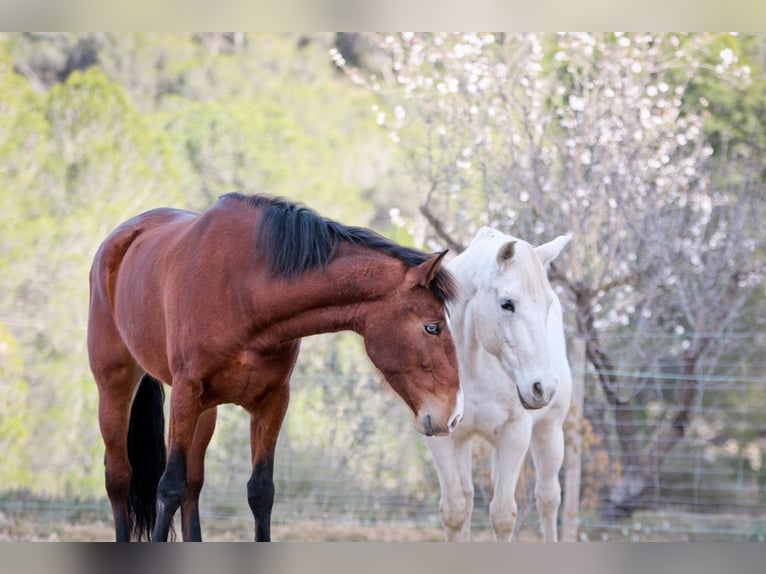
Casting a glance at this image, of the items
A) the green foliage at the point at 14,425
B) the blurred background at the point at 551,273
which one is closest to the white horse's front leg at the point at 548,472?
the blurred background at the point at 551,273

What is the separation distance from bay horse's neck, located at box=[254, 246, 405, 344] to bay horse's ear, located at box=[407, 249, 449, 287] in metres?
0.05

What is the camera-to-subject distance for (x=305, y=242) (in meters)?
3.56

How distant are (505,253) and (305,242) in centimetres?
86

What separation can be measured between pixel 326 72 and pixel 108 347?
10704mm

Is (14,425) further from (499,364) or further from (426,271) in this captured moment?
(426,271)

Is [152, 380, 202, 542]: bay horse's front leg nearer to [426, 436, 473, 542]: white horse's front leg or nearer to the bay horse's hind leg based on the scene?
the bay horse's hind leg

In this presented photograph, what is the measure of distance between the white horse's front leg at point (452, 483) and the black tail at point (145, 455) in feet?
4.13

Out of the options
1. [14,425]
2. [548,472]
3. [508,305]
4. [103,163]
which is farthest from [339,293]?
[103,163]

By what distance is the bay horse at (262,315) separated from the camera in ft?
11.0

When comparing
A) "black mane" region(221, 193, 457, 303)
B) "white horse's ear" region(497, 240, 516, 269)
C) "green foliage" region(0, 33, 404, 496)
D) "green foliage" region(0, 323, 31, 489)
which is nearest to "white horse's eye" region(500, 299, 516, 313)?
"white horse's ear" region(497, 240, 516, 269)

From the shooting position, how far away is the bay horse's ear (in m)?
3.32

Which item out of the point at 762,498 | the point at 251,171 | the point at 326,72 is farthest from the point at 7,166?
the point at 762,498

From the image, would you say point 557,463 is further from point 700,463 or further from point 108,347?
point 700,463

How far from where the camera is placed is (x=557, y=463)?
494cm
